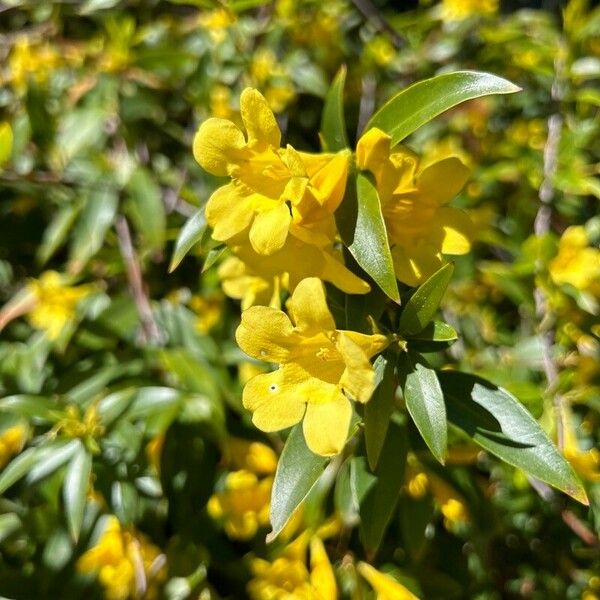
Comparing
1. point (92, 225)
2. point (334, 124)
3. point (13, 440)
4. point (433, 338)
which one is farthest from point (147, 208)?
point (433, 338)

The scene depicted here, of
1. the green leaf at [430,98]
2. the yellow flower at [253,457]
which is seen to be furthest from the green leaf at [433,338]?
the yellow flower at [253,457]

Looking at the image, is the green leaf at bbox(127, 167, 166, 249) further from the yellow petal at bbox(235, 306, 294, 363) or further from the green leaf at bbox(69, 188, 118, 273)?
the yellow petal at bbox(235, 306, 294, 363)

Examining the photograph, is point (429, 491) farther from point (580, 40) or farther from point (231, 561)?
point (580, 40)

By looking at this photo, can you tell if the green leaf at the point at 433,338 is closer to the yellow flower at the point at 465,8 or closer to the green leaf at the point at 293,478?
the green leaf at the point at 293,478

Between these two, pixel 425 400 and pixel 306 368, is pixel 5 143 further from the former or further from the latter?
pixel 425 400

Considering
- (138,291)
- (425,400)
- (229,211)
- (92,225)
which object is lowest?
(138,291)

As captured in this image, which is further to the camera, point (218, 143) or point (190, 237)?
point (190, 237)
